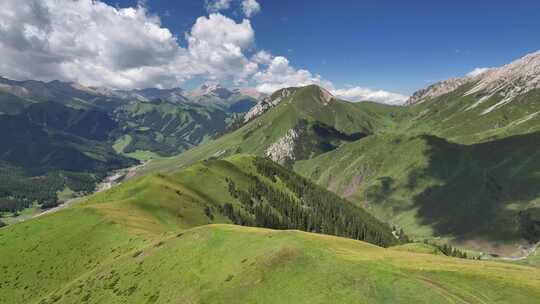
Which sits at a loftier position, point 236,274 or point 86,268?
point 236,274

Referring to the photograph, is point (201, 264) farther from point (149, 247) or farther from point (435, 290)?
point (435, 290)

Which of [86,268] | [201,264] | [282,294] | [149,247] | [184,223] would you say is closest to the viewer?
[282,294]

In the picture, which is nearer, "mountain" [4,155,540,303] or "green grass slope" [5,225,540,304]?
"green grass slope" [5,225,540,304]

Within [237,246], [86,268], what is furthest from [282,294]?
[86,268]

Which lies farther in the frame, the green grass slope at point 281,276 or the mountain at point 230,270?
the mountain at point 230,270

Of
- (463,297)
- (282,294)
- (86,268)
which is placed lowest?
(86,268)

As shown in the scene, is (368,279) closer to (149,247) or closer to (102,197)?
(149,247)

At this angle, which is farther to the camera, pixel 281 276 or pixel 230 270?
pixel 230 270

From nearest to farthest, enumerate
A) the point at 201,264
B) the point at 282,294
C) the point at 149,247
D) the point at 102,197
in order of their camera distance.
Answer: the point at 282,294, the point at 201,264, the point at 149,247, the point at 102,197

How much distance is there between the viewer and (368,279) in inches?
2034

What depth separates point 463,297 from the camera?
49.2 meters

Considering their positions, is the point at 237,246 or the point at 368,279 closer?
the point at 368,279

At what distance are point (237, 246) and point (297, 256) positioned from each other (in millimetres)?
14855

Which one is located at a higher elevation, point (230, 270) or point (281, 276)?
point (281, 276)
